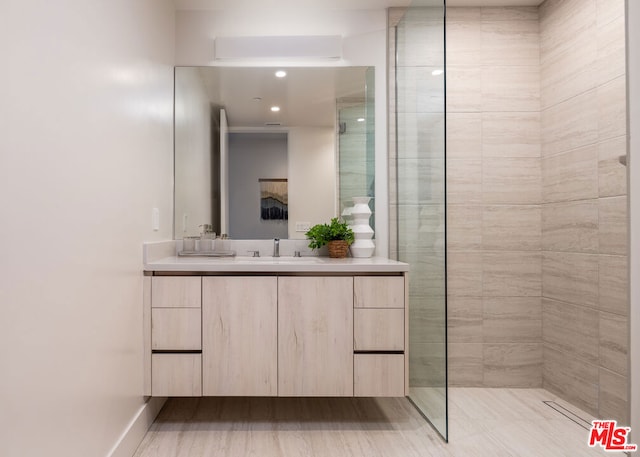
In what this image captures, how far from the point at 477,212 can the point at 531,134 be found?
0.62 metres

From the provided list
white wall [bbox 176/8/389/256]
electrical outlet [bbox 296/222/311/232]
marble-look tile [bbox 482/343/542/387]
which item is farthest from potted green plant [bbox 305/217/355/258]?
marble-look tile [bbox 482/343/542/387]

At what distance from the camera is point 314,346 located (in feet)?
6.71

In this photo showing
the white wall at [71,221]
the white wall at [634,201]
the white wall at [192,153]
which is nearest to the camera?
the white wall at [71,221]

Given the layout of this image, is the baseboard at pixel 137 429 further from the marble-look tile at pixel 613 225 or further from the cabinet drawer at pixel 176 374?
the marble-look tile at pixel 613 225

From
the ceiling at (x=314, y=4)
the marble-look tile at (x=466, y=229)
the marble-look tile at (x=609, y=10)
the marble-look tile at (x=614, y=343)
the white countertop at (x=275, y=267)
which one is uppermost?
the ceiling at (x=314, y=4)

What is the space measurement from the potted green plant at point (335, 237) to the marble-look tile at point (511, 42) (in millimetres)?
1479

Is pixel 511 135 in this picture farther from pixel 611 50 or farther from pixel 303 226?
pixel 303 226

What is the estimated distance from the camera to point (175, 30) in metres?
2.66

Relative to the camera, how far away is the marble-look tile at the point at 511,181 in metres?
2.68

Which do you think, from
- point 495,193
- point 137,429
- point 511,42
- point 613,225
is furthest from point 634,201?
point 137,429

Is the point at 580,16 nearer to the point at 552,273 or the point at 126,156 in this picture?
the point at 552,273

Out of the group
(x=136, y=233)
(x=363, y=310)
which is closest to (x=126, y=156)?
(x=136, y=233)

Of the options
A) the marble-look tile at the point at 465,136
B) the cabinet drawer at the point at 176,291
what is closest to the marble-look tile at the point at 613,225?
the marble-look tile at the point at 465,136

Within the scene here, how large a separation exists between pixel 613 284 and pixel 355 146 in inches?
64.8
